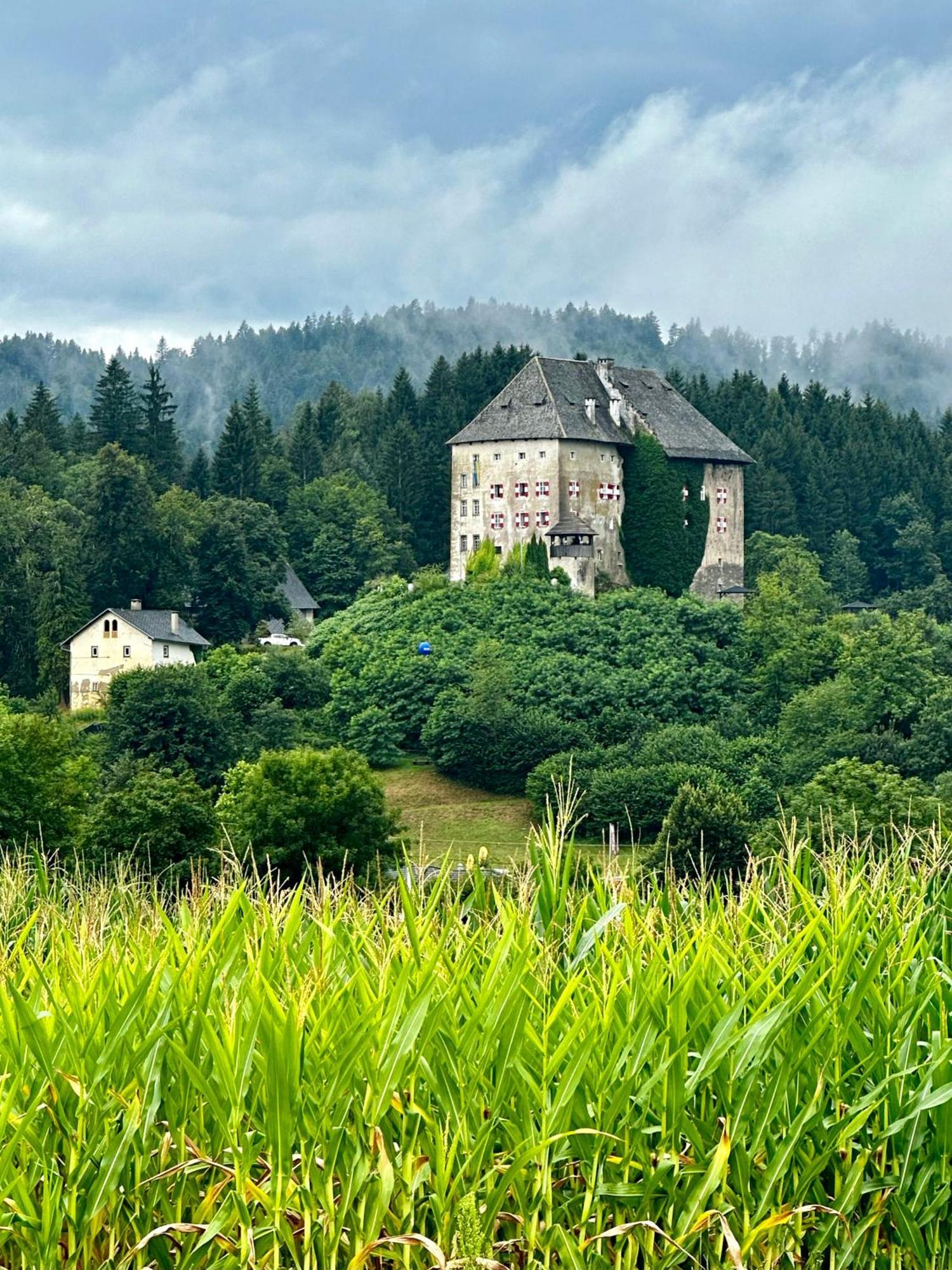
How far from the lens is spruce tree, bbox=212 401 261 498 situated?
101375 mm

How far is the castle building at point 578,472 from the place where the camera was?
84062mm

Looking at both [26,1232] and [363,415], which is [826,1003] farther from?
[363,415]

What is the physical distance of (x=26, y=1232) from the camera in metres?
11.6

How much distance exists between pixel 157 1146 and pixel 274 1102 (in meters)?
1.24

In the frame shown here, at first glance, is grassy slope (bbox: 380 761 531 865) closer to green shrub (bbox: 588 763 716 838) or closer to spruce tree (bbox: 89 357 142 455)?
green shrub (bbox: 588 763 716 838)

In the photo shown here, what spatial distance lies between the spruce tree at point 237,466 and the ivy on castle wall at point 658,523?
74.5 feet

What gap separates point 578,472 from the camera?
277ft

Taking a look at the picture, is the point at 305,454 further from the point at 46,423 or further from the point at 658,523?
the point at 658,523

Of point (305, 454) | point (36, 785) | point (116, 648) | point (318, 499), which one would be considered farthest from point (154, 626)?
point (305, 454)

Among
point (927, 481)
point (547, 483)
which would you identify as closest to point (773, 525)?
point (927, 481)

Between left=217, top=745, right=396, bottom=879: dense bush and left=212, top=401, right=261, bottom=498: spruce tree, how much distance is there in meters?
48.6

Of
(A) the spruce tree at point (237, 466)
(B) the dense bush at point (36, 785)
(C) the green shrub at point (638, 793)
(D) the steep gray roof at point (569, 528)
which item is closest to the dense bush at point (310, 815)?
(B) the dense bush at point (36, 785)

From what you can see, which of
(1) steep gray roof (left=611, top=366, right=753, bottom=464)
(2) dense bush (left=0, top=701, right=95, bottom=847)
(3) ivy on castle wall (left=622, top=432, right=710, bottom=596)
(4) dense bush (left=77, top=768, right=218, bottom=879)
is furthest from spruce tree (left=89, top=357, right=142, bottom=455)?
(4) dense bush (left=77, top=768, right=218, bottom=879)

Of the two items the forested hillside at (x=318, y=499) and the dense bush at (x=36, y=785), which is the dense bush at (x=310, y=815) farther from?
the forested hillside at (x=318, y=499)
